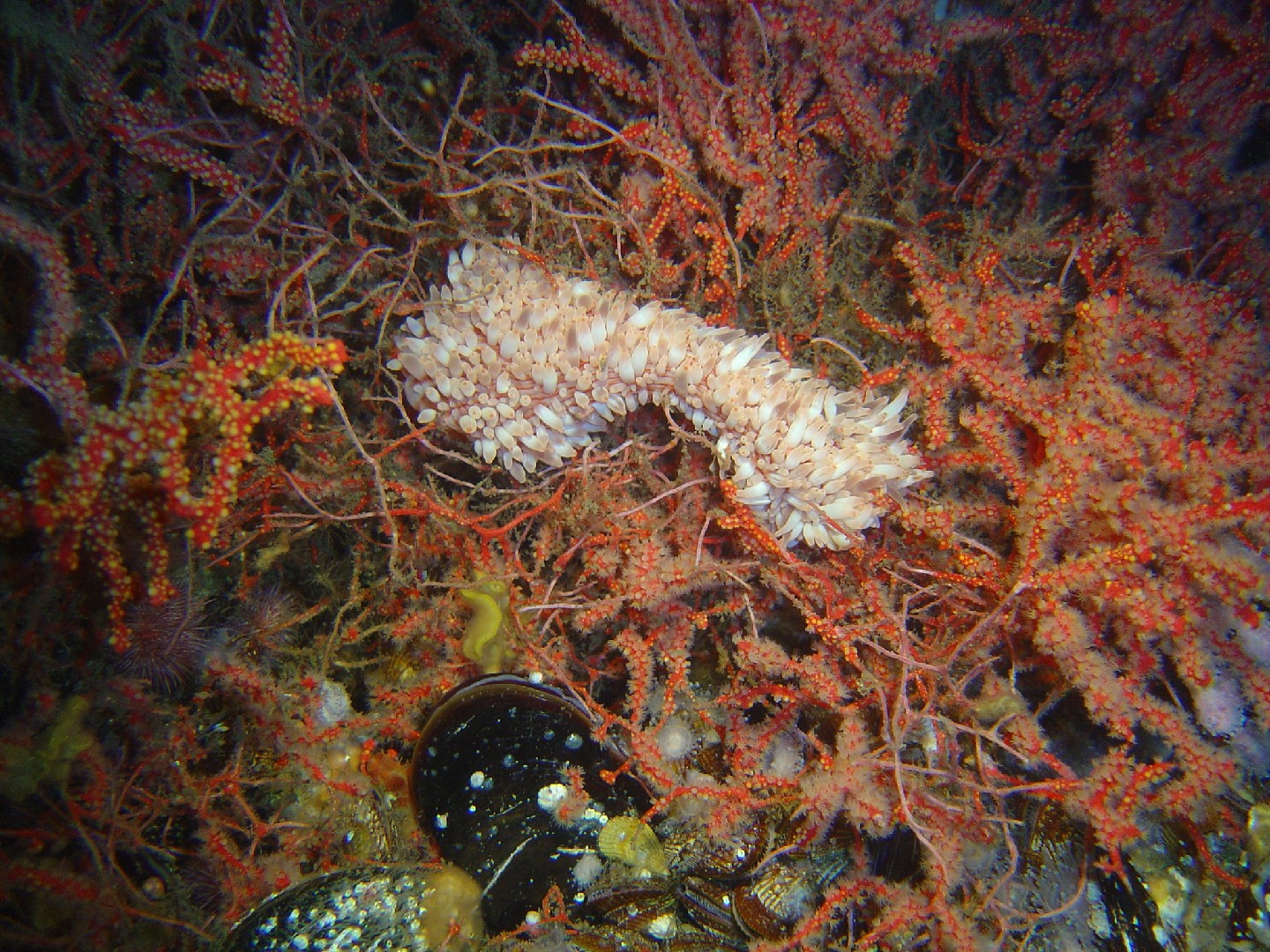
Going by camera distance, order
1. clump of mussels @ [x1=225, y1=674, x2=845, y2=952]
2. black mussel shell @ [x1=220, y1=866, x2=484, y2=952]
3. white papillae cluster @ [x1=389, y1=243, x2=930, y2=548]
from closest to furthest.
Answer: black mussel shell @ [x1=220, y1=866, x2=484, y2=952] < white papillae cluster @ [x1=389, y1=243, x2=930, y2=548] < clump of mussels @ [x1=225, y1=674, x2=845, y2=952]

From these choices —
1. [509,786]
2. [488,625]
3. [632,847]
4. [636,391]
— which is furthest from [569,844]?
[636,391]

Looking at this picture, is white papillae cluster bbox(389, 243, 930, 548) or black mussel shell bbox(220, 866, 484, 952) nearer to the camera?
black mussel shell bbox(220, 866, 484, 952)

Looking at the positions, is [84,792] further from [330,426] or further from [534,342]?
[534,342]

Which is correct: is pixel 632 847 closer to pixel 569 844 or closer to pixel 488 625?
pixel 569 844

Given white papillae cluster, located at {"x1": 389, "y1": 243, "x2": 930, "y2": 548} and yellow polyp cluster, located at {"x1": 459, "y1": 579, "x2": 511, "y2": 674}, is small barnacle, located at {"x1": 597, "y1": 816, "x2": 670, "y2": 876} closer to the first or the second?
yellow polyp cluster, located at {"x1": 459, "y1": 579, "x2": 511, "y2": 674}

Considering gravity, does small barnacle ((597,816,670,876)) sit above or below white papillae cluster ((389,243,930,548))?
below

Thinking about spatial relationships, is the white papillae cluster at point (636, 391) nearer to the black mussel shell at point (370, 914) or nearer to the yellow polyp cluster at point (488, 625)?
the yellow polyp cluster at point (488, 625)

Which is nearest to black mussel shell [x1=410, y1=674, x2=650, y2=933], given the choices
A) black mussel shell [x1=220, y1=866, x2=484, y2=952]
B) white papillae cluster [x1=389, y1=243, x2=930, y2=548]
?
black mussel shell [x1=220, y1=866, x2=484, y2=952]
